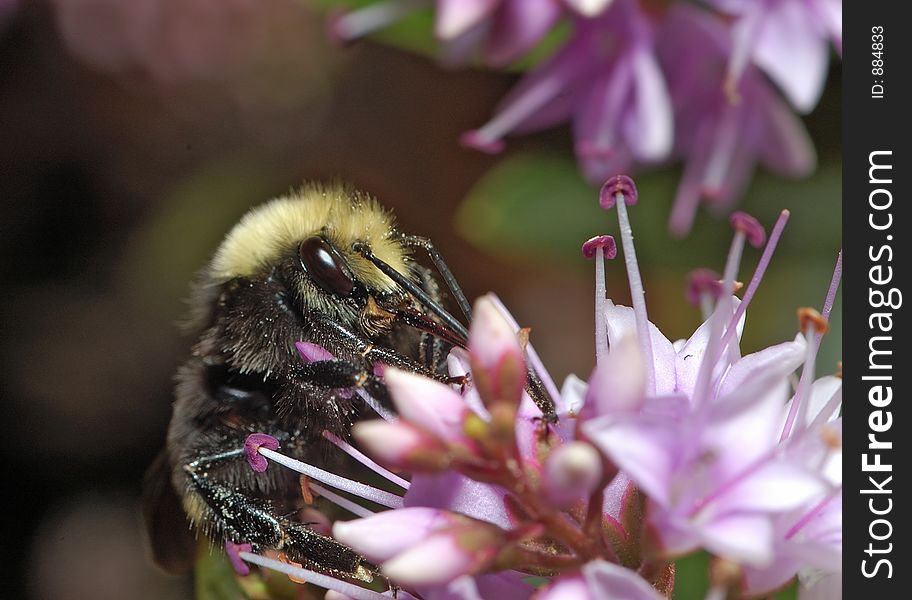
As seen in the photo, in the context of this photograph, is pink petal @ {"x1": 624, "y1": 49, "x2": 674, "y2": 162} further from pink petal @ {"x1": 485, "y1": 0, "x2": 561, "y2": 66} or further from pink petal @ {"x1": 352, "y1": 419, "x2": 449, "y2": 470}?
pink petal @ {"x1": 352, "y1": 419, "x2": 449, "y2": 470}

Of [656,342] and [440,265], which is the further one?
[440,265]

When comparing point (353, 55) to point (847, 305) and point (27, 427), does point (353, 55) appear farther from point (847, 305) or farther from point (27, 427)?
point (847, 305)

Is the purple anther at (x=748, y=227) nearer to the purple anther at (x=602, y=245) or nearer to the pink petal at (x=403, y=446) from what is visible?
the purple anther at (x=602, y=245)

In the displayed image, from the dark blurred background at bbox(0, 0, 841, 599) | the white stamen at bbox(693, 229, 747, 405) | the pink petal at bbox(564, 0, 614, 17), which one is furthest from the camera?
the dark blurred background at bbox(0, 0, 841, 599)

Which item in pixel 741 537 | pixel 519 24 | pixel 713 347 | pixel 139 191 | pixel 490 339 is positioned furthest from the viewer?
pixel 139 191

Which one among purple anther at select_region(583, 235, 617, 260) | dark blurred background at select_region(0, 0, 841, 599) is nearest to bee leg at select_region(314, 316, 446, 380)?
purple anther at select_region(583, 235, 617, 260)

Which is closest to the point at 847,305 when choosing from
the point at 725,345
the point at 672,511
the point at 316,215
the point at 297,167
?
the point at 725,345

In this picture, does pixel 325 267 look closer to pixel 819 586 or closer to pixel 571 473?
pixel 571 473

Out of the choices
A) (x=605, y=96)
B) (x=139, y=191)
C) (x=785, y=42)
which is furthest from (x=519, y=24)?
(x=139, y=191)
